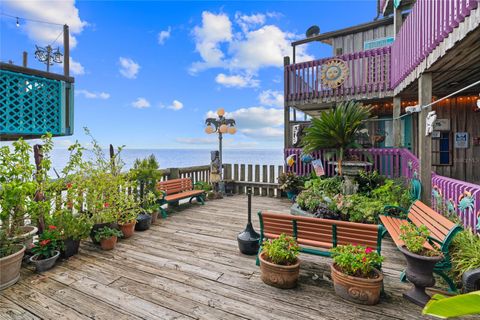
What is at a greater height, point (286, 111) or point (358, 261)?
point (286, 111)

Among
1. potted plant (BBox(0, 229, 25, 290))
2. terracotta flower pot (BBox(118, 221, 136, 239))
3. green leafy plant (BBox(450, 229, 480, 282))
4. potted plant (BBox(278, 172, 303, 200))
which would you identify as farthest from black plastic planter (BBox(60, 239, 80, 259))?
potted plant (BBox(278, 172, 303, 200))

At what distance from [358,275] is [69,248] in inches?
148

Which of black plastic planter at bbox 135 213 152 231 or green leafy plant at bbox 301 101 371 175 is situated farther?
green leafy plant at bbox 301 101 371 175

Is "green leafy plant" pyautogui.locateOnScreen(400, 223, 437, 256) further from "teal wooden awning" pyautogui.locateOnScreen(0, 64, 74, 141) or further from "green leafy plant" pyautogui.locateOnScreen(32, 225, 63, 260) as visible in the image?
"teal wooden awning" pyautogui.locateOnScreen(0, 64, 74, 141)

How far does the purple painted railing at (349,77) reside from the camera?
6438 mm

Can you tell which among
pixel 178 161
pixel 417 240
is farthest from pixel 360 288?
pixel 178 161

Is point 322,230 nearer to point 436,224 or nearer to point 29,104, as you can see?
point 436,224

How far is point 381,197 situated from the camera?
473 centimetres

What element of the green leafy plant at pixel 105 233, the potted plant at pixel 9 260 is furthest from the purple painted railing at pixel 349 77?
the potted plant at pixel 9 260

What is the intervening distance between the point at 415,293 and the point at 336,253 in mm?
808

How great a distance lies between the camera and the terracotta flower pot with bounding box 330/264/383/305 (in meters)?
2.11

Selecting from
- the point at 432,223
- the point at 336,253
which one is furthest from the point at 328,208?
the point at 336,253

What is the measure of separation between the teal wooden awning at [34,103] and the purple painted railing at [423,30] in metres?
5.44

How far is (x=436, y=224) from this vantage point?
2.65 metres
